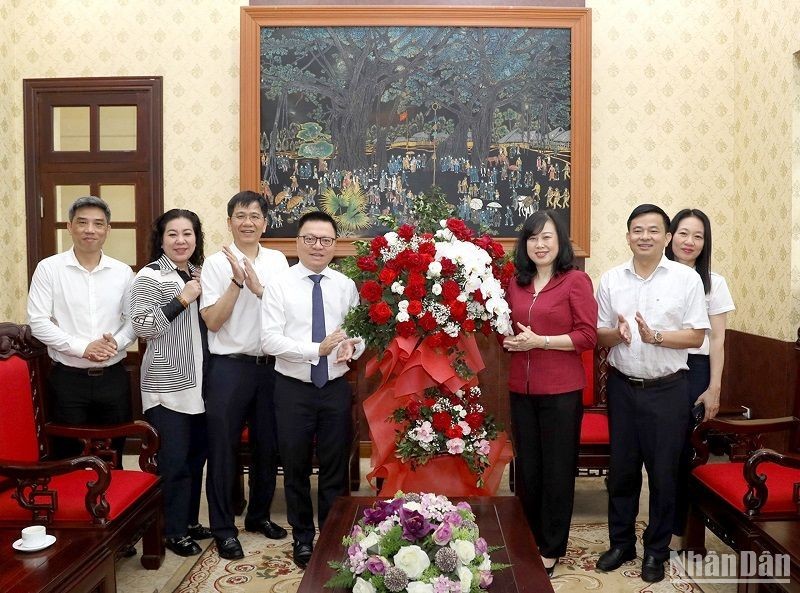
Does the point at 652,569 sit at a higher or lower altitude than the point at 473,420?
lower

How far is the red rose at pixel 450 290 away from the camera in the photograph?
267 cm

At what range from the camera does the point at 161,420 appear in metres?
3.21

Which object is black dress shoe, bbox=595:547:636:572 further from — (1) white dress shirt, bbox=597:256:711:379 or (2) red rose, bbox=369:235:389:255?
(2) red rose, bbox=369:235:389:255

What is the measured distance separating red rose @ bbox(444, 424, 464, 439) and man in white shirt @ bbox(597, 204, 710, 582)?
73 centimetres

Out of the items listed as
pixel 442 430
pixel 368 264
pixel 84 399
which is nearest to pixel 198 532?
pixel 84 399

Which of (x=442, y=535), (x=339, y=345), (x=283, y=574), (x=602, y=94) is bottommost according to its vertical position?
(x=283, y=574)

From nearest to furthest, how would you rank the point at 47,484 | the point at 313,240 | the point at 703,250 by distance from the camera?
the point at 47,484 < the point at 313,240 < the point at 703,250

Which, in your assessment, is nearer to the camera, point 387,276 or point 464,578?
point 464,578

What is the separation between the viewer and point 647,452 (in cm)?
296

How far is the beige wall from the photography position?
4.79m

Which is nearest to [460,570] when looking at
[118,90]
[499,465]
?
[499,465]

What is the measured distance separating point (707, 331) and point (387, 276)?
1.67m

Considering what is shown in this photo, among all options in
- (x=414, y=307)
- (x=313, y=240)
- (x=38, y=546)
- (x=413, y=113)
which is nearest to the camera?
(x=38, y=546)

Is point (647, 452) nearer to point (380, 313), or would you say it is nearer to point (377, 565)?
point (380, 313)
